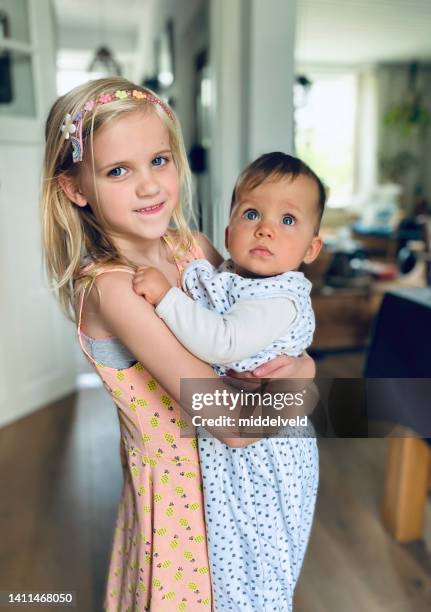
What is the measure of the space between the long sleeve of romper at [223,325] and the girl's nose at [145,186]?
127mm

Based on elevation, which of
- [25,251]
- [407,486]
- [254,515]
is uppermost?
[254,515]

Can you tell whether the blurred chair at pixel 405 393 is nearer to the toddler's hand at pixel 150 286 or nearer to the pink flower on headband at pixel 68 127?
the toddler's hand at pixel 150 286

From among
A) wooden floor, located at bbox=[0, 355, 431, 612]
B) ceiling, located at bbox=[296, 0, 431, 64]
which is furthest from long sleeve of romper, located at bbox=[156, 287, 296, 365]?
ceiling, located at bbox=[296, 0, 431, 64]

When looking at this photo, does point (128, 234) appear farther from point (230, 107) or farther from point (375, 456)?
point (230, 107)

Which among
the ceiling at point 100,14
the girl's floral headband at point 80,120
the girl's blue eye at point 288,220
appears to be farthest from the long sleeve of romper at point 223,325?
the ceiling at point 100,14

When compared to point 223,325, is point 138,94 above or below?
above

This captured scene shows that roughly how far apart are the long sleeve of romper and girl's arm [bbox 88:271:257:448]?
0.05ft

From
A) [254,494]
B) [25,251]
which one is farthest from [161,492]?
[25,251]

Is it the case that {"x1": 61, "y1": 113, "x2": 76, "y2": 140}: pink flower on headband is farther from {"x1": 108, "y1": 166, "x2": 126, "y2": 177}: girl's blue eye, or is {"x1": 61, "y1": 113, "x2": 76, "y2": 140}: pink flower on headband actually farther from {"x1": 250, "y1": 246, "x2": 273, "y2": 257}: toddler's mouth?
{"x1": 250, "y1": 246, "x2": 273, "y2": 257}: toddler's mouth

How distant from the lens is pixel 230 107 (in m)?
2.21

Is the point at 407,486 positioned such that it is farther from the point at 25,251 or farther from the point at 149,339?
the point at 25,251

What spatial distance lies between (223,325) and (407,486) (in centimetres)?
106

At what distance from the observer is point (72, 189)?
2.18ft

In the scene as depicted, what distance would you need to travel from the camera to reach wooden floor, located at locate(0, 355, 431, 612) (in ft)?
4.05
